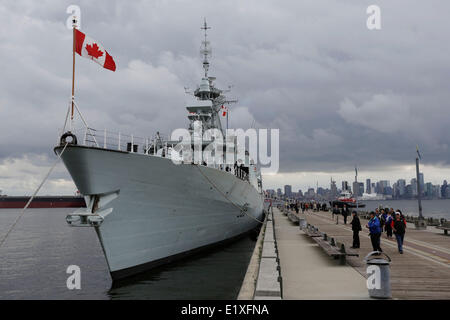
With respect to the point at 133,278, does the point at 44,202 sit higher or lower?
lower

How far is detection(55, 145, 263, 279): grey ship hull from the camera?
35.8 feet

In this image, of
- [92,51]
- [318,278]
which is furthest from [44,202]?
[318,278]

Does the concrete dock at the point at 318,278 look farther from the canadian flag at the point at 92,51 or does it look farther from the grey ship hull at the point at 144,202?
the canadian flag at the point at 92,51

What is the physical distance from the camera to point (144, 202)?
12.1 meters

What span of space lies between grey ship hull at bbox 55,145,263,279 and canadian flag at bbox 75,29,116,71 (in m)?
2.63

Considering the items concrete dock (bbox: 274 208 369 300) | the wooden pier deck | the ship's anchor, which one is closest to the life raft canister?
the ship's anchor

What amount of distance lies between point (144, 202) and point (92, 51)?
5.29m

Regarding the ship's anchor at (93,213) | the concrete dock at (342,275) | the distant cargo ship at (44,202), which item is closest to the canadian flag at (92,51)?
the ship's anchor at (93,213)

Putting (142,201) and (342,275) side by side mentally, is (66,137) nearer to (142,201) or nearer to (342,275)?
(142,201)

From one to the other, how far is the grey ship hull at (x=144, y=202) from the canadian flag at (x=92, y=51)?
8.64 ft

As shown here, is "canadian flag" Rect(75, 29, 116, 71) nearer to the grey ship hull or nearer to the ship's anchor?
the grey ship hull

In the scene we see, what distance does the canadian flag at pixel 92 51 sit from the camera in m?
9.45
